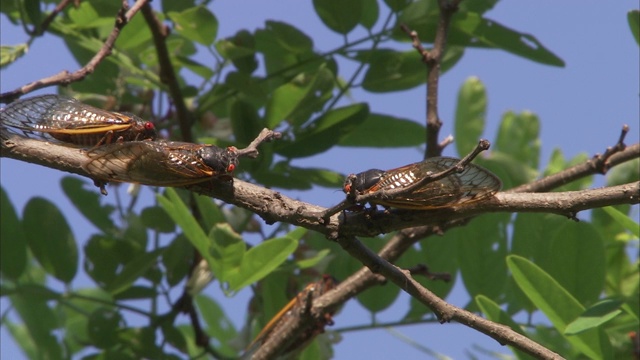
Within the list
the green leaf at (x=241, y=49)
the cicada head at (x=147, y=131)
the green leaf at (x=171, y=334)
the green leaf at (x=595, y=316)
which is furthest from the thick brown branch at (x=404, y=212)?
the green leaf at (x=171, y=334)

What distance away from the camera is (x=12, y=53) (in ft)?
7.68

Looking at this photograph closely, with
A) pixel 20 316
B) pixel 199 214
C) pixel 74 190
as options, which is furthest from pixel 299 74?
pixel 20 316

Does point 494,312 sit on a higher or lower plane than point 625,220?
lower

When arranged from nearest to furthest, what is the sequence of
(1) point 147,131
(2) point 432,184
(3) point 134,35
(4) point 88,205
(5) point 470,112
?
(2) point 432,184, (1) point 147,131, (3) point 134,35, (4) point 88,205, (5) point 470,112

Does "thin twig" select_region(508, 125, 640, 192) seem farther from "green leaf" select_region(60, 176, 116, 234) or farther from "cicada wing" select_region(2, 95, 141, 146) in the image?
"green leaf" select_region(60, 176, 116, 234)

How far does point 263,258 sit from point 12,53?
2.86ft

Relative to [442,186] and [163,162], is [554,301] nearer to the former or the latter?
[442,186]

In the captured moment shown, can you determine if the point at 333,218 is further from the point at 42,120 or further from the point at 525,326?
Answer: the point at 525,326

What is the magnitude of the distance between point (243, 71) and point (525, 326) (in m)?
0.96

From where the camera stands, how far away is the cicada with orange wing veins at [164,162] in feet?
4.87

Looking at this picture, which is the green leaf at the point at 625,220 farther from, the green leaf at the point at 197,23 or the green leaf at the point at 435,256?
the green leaf at the point at 197,23

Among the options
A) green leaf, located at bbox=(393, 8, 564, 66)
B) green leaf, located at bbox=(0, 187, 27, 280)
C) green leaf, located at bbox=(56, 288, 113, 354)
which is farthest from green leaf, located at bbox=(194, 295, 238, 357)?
green leaf, located at bbox=(393, 8, 564, 66)

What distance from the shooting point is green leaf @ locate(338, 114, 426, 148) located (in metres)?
2.59

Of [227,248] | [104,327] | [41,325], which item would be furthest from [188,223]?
[41,325]
